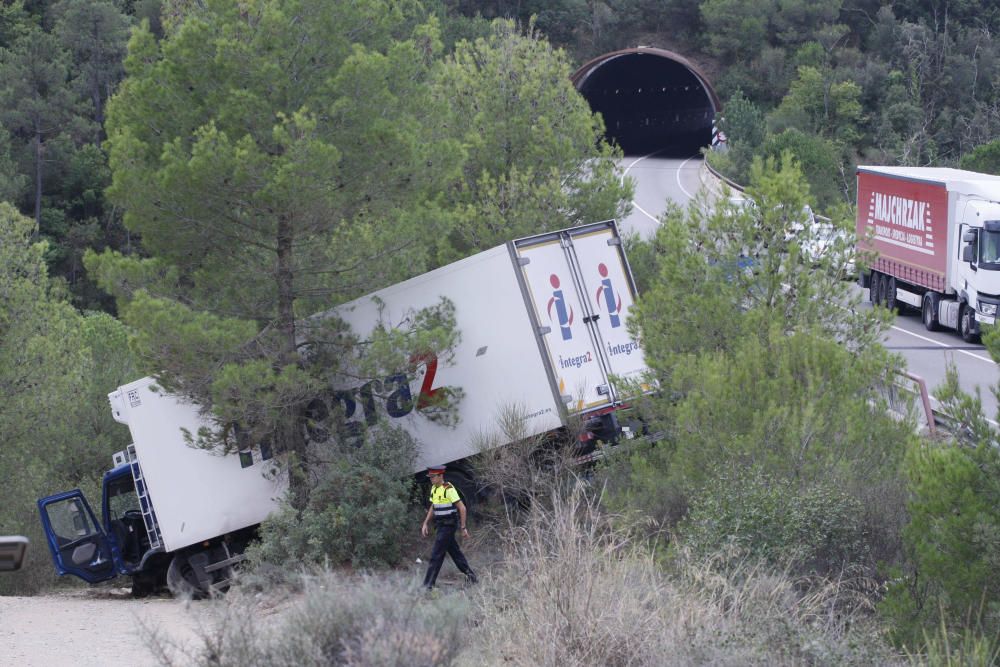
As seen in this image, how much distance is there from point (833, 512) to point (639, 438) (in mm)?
4523

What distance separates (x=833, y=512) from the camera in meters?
9.30

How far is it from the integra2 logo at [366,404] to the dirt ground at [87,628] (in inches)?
121

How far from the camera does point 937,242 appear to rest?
26438 millimetres

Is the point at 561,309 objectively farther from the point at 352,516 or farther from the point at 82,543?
the point at 82,543

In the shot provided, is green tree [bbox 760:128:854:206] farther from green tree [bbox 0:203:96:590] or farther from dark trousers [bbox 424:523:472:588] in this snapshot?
dark trousers [bbox 424:523:472:588]

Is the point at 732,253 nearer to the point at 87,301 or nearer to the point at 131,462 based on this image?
the point at 131,462

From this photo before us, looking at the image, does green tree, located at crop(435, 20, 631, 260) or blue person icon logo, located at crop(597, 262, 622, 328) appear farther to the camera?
green tree, located at crop(435, 20, 631, 260)

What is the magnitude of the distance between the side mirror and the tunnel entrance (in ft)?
202

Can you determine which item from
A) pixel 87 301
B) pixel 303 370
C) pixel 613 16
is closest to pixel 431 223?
pixel 303 370

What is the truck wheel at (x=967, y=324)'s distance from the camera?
84.5ft

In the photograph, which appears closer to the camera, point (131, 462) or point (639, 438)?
point (639, 438)


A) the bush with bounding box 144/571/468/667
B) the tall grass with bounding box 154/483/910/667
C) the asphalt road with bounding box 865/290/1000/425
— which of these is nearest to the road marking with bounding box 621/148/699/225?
the asphalt road with bounding box 865/290/1000/425

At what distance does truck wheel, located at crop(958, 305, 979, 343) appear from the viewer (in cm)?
2575

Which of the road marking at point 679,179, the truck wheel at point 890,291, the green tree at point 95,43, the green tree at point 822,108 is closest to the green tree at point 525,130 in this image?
the truck wheel at point 890,291
